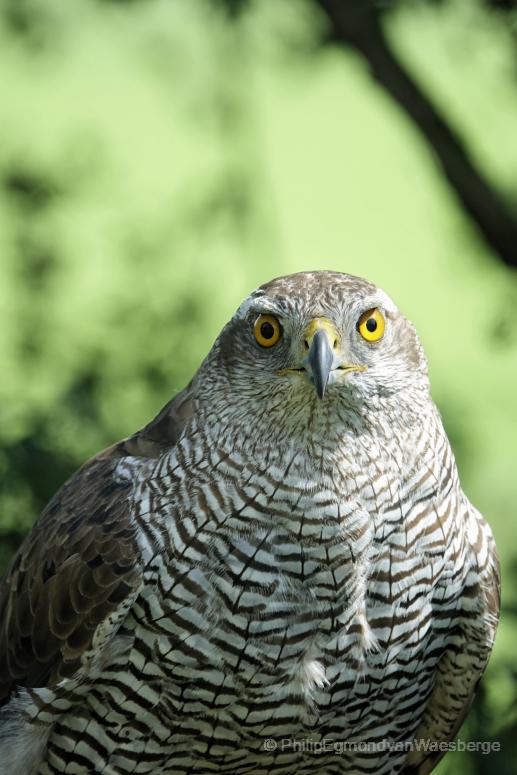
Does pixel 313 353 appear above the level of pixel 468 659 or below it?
above

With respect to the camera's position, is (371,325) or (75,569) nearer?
(371,325)

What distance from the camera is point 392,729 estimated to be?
2781 millimetres

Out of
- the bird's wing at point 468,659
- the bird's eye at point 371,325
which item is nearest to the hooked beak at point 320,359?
the bird's eye at point 371,325

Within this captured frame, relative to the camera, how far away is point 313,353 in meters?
2.40

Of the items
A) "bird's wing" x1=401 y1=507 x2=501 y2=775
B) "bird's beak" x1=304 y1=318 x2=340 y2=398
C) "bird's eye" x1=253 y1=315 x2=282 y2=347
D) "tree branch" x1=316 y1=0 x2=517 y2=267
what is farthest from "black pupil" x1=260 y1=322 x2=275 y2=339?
"tree branch" x1=316 y1=0 x2=517 y2=267

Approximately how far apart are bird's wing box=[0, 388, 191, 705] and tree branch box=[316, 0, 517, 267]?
1.61 metres

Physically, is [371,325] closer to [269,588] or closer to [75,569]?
[269,588]

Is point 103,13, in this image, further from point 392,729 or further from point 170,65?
point 392,729

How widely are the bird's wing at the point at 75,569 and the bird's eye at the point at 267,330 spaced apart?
0.34 meters

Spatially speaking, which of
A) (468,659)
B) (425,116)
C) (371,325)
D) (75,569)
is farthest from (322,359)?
(425,116)

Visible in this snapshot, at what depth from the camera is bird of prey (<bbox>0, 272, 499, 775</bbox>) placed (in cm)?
251

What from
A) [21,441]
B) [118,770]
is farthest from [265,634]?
[21,441]

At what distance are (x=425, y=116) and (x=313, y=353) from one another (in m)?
1.89

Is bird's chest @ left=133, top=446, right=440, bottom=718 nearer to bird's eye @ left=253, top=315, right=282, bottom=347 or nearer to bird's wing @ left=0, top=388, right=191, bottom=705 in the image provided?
bird's wing @ left=0, top=388, right=191, bottom=705
